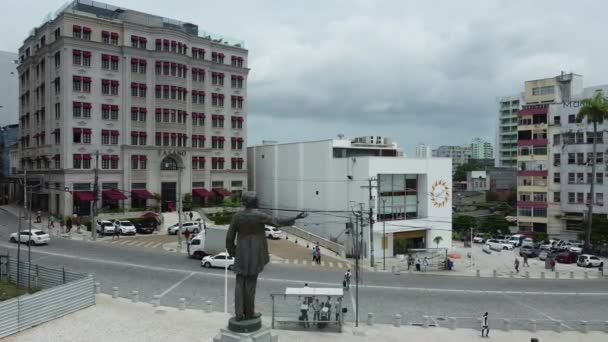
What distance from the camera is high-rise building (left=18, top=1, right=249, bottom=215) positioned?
64.1m

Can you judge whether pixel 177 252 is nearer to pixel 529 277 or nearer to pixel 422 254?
pixel 422 254

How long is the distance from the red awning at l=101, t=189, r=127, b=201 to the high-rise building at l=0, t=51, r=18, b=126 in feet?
182

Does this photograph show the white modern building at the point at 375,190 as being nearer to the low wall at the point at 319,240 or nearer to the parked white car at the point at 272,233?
the low wall at the point at 319,240

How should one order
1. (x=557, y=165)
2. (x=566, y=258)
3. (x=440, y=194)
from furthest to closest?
(x=557, y=165)
(x=440, y=194)
(x=566, y=258)

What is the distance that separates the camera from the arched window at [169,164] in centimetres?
7162

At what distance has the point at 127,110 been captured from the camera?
68062 mm

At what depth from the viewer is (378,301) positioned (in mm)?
32688

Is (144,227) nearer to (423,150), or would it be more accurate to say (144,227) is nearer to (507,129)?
(423,150)

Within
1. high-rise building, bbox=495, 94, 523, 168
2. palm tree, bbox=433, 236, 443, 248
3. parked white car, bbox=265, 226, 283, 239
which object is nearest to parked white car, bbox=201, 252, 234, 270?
parked white car, bbox=265, 226, 283, 239

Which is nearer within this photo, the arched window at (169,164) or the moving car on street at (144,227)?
the moving car on street at (144,227)

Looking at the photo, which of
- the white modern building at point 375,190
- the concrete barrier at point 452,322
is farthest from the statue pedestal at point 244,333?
the white modern building at point 375,190

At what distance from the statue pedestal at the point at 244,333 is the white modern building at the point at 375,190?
40.1 metres

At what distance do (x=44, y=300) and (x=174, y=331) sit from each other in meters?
6.72

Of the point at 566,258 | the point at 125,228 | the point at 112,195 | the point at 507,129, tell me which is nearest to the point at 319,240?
the point at 125,228
